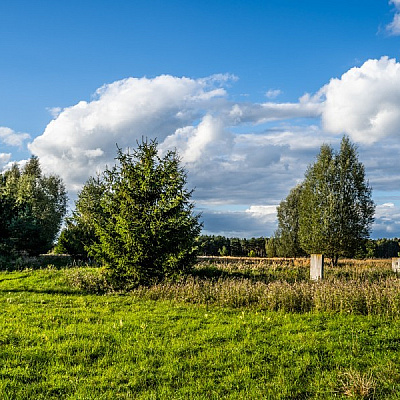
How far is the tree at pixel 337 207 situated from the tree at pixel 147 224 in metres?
23.1

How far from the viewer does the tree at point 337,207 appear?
3828 centimetres

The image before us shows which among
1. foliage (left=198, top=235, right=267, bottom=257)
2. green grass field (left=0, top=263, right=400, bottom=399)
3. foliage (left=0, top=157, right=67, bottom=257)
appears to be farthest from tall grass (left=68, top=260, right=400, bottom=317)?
foliage (left=198, top=235, right=267, bottom=257)

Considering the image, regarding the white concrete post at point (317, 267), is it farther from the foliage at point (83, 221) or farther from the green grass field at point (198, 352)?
the foliage at point (83, 221)

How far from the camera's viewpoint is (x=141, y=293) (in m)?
16.0

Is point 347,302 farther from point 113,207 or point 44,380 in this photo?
point 113,207

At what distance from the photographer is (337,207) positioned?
38.6m

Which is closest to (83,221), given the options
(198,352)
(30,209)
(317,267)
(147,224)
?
(30,209)

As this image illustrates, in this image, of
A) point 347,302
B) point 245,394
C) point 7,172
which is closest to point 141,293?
point 347,302

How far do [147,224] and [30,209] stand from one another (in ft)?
93.2

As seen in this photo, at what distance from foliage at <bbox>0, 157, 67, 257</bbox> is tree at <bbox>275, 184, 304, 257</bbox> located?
31.3 meters

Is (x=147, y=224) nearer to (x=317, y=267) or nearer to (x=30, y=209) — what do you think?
(x=317, y=267)

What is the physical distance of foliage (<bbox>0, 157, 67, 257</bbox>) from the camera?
97.7 ft

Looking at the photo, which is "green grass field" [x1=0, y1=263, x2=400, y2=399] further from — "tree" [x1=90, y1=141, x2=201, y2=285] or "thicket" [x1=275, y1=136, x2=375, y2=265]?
"thicket" [x1=275, y1=136, x2=375, y2=265]

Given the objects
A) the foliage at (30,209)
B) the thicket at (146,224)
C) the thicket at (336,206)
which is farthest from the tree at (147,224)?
the thicket at (336,206)
